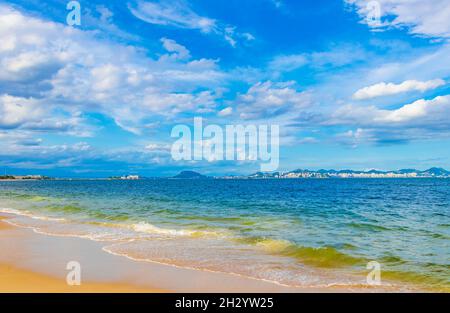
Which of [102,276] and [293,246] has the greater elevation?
[102,276]

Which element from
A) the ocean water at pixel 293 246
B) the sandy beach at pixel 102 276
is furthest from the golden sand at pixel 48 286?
the ocean water at pixel 293 246

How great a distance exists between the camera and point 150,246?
16906 mm

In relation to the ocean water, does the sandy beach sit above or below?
above

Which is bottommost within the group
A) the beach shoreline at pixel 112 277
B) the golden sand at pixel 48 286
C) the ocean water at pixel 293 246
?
the ocean water at pixel 293 246

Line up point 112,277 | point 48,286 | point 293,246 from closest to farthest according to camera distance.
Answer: point 48,286 → point 112,277 → point 293,246

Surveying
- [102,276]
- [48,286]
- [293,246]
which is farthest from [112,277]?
[293,246]

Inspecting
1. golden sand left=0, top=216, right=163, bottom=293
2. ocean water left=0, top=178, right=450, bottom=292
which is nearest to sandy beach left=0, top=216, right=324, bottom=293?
golden sand left=0, top=216, right=163, bottom=293

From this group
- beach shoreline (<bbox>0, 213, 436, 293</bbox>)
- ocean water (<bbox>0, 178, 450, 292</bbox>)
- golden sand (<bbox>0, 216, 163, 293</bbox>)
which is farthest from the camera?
ocean water (<bbox>0, 178, 450, 292</bbox>)

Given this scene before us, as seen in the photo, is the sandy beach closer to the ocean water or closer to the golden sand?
the golden sand

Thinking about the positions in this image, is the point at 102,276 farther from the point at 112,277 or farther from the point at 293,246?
the point at 293,246

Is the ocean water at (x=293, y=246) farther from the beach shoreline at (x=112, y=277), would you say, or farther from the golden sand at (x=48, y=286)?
the golden sand at (x=48, y=286)
